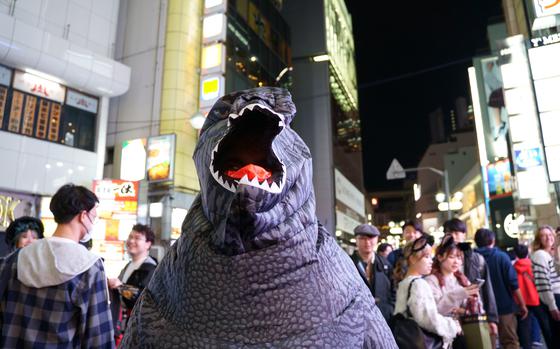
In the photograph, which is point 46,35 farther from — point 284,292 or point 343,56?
point 343,56

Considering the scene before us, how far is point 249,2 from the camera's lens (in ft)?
64.1

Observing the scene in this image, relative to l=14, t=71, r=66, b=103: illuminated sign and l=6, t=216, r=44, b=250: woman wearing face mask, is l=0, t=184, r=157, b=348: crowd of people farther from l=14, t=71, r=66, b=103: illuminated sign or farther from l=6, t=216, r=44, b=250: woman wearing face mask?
l=14, t=71, r=66, b=103: illuminated sign

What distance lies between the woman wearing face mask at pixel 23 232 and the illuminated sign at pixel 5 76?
33.9ft

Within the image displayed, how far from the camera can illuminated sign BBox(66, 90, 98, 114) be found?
537 inches

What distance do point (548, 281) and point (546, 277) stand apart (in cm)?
6

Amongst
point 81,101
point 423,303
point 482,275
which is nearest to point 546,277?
point 482,275

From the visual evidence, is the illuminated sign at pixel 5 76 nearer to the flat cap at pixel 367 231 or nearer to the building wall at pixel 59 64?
the building wall at pixel 59 64

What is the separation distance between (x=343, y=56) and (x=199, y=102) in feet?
74.8

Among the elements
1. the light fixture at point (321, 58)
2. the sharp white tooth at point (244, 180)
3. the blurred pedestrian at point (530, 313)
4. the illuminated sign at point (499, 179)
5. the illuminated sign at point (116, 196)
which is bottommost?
the blurred pedestrian at point (530, 313)

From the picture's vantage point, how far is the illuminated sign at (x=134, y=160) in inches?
574

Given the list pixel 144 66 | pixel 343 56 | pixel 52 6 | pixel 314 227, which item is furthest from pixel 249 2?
pixel 314 227

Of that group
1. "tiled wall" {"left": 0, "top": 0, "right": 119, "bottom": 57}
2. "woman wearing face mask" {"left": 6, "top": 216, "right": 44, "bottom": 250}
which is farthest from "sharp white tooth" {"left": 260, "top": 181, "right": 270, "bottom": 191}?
"tiled wall" {"left": 0, "top": 0, "right": 119, "bottom": 57}

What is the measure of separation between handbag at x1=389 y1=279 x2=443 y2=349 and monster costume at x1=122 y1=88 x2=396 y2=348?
1717 millimetres

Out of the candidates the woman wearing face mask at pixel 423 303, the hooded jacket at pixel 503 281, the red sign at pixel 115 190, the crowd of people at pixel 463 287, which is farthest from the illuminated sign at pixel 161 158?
the woman wearing face mask at pixel 423 303
